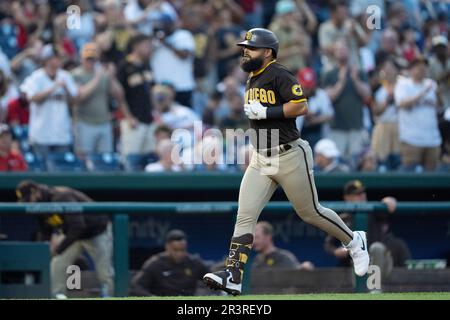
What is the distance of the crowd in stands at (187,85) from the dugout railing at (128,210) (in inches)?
55.2

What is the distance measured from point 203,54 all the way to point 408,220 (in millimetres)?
4161

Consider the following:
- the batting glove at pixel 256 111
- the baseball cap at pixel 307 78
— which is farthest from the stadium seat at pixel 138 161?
the batting glove at pixel 256 111

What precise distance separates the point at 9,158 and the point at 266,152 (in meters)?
4.66

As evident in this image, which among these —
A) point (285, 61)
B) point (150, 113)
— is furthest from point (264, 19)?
point (150, 113)

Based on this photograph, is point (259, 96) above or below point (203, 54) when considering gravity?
below

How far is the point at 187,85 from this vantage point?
1343 cm

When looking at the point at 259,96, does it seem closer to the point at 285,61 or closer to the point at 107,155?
the point at 107,155

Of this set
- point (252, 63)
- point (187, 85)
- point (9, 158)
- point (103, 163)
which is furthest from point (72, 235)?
point (187, 85)

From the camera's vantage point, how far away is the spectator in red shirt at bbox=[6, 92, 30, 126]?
12430mm

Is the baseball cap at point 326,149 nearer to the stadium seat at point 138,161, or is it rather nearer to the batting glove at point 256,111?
the stadium seat at point 138,161

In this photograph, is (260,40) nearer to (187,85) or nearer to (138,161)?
(138,161)

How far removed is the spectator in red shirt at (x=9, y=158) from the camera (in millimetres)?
11453

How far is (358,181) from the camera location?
37.9ft
